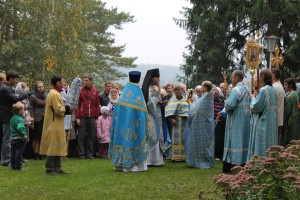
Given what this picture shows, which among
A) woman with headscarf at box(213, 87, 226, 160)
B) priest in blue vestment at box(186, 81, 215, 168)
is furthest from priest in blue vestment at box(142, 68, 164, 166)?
A: woman with headscarf at box(213, 87, 226, 160)

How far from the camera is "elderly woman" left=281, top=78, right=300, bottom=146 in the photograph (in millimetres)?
11203

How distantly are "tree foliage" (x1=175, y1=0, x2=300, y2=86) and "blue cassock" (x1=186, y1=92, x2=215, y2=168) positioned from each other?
18.2 metres

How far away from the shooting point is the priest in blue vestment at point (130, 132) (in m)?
11.2

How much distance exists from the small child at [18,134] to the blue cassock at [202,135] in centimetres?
352

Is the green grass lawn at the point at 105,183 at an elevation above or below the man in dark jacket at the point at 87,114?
below

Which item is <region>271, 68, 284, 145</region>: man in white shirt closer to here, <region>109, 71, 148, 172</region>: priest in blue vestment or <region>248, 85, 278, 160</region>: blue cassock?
<region>248, 85, 278, 160</region>: blue cassock

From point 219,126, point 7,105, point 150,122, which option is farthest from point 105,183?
point 219,126

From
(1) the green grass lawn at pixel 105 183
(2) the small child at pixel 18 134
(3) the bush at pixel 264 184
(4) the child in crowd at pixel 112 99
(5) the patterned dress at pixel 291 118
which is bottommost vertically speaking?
(1) the green grass lawn at pixel 105 183

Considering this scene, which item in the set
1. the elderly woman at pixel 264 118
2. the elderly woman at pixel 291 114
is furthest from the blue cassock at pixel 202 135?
the elderly woman at pixel 264 118

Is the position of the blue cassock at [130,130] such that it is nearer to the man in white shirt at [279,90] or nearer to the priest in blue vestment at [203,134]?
the priest in blue vestment at [203,134]

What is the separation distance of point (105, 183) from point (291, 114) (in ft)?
13.5

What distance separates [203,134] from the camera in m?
12.1

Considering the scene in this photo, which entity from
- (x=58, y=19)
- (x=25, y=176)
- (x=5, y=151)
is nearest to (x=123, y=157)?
(x=25, y=176)

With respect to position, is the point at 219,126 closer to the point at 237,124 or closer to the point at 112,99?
the point at 112,99
